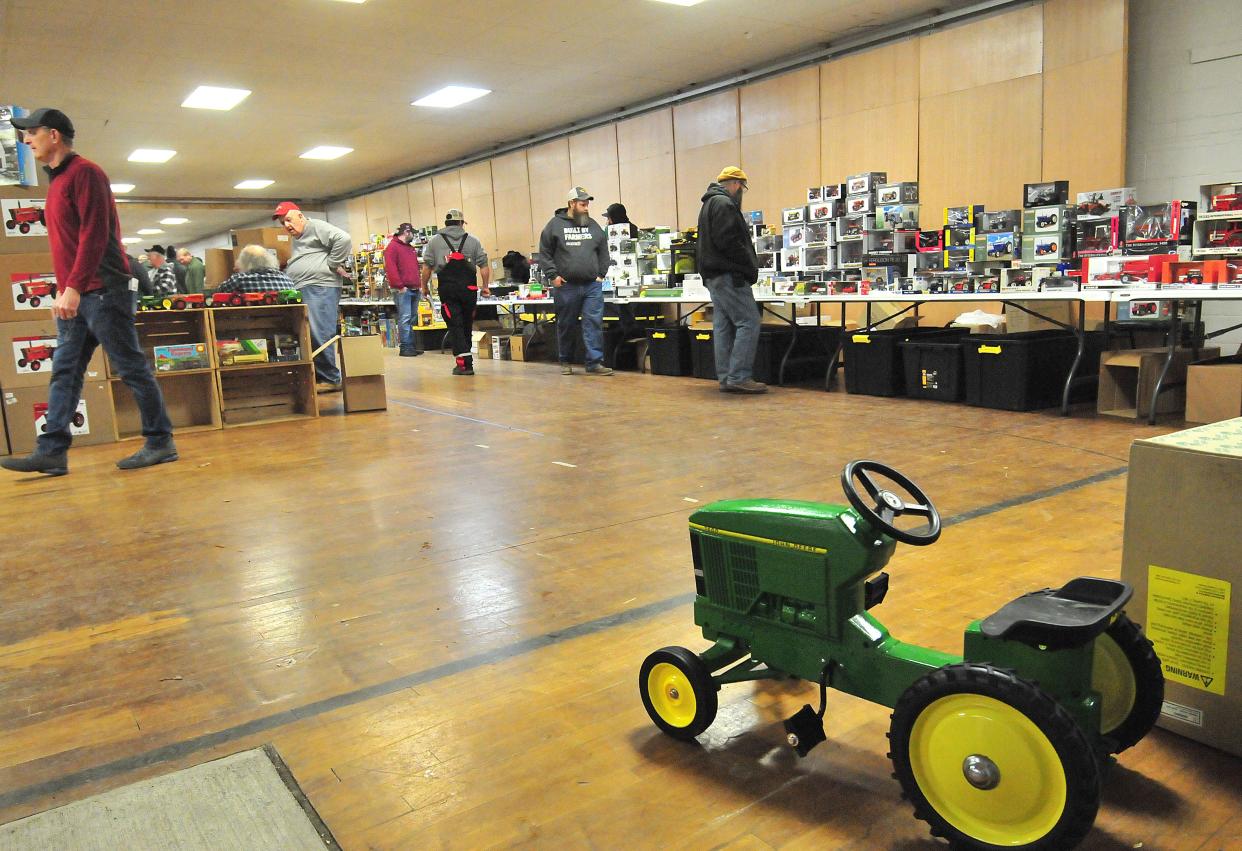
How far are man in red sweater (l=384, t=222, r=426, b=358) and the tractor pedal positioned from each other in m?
10.7

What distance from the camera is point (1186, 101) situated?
21.9 feet

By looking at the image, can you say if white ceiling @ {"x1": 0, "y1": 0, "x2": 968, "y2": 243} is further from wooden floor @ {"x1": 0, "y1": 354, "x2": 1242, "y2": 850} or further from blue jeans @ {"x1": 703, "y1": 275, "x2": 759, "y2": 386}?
wooden floor @ {"x1": 0, "y1": 354, "x2": 1242, "y2": 850}

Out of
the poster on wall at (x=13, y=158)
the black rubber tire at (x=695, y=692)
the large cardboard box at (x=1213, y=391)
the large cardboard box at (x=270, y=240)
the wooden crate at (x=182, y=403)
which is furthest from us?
the large cardboard box at (x=270, y=240)

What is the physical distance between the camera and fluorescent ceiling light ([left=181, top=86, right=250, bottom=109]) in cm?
1015

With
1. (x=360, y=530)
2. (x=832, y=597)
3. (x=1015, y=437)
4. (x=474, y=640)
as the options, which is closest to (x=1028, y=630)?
Answer: (x=832, y=597)

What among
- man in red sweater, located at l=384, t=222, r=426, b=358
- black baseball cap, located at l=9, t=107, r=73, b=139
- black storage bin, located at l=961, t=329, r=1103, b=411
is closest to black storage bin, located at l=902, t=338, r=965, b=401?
black storage bin, located at l=961, t=329, r=1103, b=411

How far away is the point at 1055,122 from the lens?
7270 millimetres

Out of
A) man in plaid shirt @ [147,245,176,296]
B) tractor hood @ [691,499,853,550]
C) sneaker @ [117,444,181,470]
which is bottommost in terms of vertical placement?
sneaker @ [117,444,181,470]

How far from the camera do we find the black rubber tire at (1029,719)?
1.18 meters

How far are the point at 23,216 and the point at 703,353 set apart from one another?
16.8 feet

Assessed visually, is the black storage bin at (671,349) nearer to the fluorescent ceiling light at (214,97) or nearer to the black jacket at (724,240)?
the black jacket at (724,240)

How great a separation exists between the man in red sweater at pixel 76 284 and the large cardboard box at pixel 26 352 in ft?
2.34

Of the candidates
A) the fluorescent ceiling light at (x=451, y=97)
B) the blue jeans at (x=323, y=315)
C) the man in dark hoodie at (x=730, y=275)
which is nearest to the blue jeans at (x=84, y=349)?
the blue jeans at (x=323, y=315)

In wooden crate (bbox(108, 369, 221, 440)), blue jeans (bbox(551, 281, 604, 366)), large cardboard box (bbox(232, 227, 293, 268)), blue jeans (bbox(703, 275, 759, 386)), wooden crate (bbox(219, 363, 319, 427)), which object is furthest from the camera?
large cardboard box (bbox(232, 227, 293, 268))
